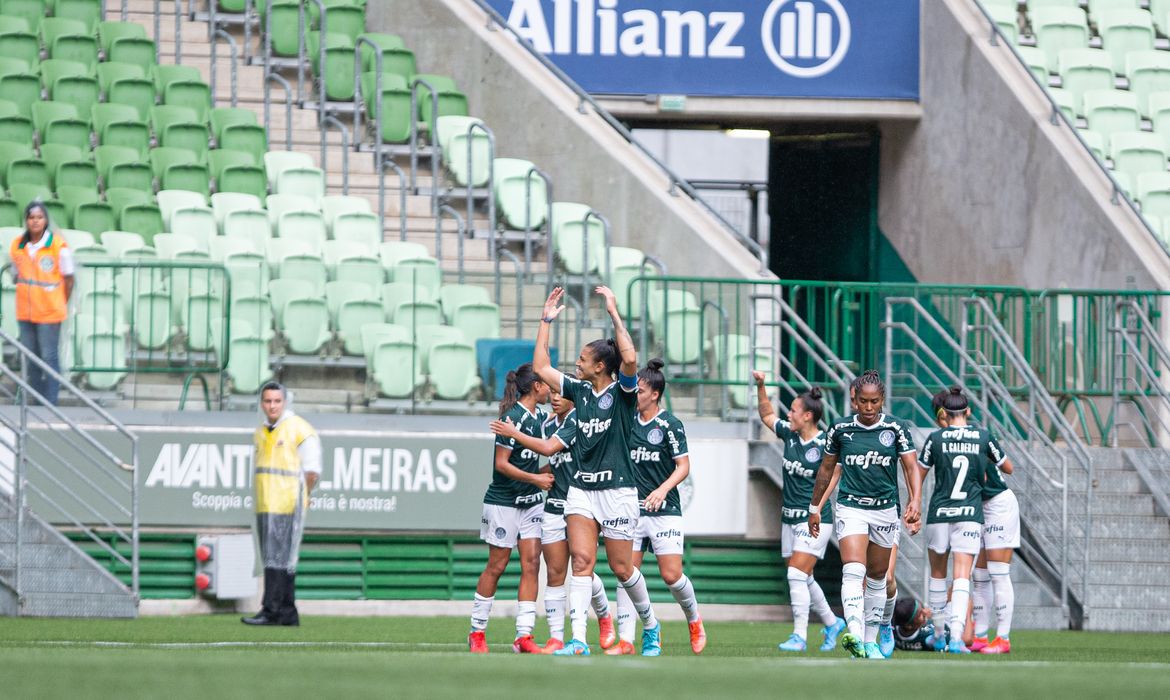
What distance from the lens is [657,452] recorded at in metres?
12.6

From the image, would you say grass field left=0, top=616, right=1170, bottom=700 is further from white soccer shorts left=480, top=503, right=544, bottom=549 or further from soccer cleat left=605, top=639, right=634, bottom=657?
white soccer shorts left=480, top=503, right=544, bottom=549

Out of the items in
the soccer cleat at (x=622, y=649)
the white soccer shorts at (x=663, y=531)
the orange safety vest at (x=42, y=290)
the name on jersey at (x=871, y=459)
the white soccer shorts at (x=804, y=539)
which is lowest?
Answer: the soccer cleat at (x=622, y=649)

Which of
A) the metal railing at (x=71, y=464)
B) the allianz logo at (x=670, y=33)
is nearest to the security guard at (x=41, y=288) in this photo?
the metal railing at (x=71, y=464)

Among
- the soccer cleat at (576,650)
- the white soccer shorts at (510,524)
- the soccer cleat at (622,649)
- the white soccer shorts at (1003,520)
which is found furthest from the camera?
the white soccer shorts at (1003,520)

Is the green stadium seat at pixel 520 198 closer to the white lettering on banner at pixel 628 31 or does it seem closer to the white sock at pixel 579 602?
the white lettering on banner at pixel 628 31

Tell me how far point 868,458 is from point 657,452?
1.36 metres

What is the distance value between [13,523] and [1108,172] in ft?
39.5

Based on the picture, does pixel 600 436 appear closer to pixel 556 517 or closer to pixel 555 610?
pixel 556 517

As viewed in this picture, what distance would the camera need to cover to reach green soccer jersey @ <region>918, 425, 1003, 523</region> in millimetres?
14156

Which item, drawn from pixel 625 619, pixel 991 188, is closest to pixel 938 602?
pixel 625 619

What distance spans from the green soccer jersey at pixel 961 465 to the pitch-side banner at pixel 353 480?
10.9 feet

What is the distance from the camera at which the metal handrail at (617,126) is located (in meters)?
19.6

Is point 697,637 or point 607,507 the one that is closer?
point 607,507

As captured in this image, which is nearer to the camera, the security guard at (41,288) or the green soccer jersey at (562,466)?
the green soccer jersey at (562,466)
